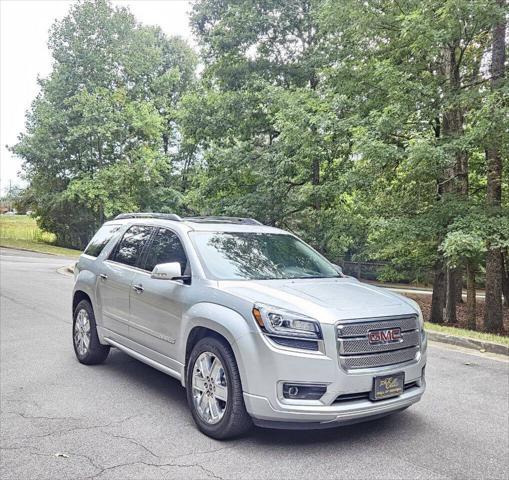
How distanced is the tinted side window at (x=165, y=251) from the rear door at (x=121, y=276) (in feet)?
0.59

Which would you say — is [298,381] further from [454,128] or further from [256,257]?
[454,128]

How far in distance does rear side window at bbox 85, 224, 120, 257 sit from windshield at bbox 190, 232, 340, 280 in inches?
71.1

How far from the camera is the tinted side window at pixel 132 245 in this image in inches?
212

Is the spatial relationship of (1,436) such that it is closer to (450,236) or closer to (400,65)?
(450,236)

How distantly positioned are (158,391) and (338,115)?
9744mm

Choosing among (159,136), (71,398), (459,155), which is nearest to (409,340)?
(71,398)

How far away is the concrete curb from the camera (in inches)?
288

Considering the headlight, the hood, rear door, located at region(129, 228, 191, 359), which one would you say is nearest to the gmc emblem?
the hood

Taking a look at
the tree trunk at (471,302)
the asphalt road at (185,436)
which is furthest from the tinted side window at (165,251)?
the tree trunk at (471,302)

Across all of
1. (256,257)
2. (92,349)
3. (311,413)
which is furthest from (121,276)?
(311,413)

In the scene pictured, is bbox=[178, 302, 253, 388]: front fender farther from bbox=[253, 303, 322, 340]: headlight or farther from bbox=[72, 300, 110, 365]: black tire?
bbox=[72, 300, 110, 365]: black tire

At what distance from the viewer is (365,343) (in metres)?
3.67

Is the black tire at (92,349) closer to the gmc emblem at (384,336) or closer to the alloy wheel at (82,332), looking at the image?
the alloy wheel at (82,332)

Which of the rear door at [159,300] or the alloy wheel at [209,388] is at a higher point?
the rear door at [159,300]
